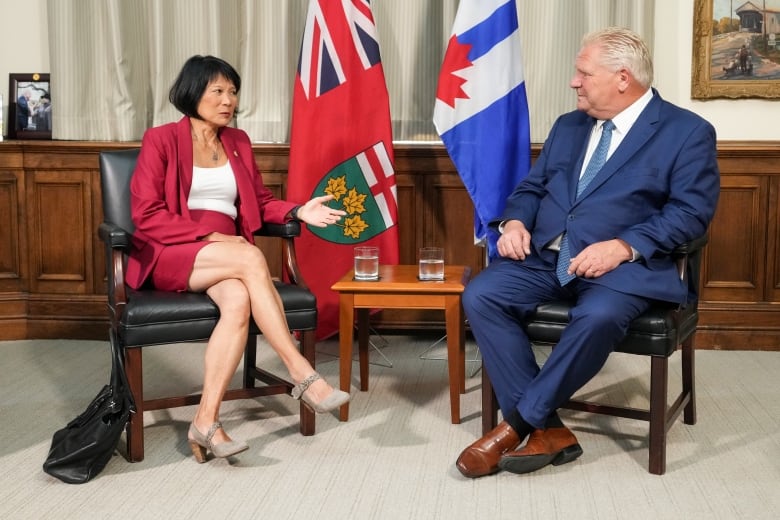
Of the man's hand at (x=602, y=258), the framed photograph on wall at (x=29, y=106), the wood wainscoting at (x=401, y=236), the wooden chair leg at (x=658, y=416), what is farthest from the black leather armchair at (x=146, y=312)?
the framed photograph on wall at (x=29, y=106)

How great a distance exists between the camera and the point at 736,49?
4617 millimetres

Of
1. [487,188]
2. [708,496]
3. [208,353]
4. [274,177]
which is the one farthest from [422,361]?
[708,496]

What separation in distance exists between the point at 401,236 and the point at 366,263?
1.31 m

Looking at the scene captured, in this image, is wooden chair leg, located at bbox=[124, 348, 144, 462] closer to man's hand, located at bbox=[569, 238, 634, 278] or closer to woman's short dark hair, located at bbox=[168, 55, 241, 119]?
woman's short dark hair, located at bbox=[168, 55, 241, 119]

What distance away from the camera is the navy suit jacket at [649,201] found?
2.94m

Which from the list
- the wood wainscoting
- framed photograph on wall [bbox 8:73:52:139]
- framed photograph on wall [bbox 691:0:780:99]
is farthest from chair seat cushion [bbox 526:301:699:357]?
framed photograph on wall [bbox 8:73:52:139]

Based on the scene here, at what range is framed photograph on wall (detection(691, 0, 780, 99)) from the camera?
4.58 metres

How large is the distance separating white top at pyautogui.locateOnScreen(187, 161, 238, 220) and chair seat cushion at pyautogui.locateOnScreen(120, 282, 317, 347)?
1.32 feet

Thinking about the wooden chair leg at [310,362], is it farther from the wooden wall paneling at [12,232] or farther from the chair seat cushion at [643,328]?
the wooden wall paneling at [12,232]

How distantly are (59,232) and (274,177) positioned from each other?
109cm

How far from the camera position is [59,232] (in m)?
4.76

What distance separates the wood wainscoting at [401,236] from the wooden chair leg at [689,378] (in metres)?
1.28

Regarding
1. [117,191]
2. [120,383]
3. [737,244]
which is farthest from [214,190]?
[737,244]

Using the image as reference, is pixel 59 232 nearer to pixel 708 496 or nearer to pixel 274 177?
pixel 274 177
